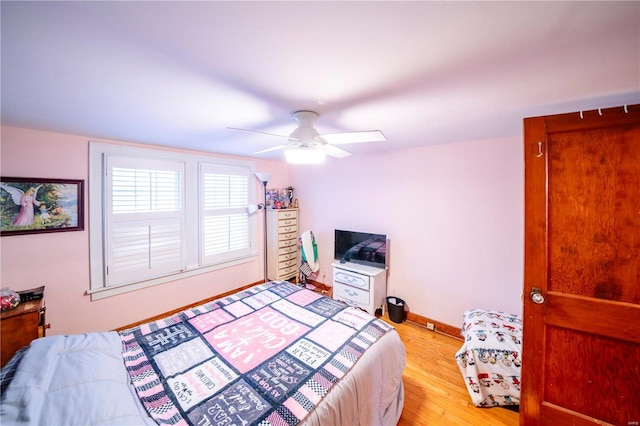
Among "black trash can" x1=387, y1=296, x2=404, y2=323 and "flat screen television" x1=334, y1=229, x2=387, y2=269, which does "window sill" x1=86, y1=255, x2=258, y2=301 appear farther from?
"black trash can" x1=387, y1=296, x2=404, y2=323

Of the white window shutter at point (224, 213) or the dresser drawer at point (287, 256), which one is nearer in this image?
the white window shutter at point (224, 213)

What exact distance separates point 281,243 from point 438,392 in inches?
111

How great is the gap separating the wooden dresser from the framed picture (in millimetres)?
2297

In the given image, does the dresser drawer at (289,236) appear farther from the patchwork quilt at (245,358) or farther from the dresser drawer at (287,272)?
the patchwork quilt at (245,358)

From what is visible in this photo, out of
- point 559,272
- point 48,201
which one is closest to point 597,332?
point 559,272

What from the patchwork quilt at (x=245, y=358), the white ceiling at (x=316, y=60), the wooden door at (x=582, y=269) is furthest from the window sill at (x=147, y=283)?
the wooden door at (x=582, y=269)

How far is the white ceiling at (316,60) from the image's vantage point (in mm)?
776

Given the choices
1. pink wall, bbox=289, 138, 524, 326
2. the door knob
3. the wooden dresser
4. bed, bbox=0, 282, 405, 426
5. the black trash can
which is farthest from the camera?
the wooden dresser

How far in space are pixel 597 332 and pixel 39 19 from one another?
291cm

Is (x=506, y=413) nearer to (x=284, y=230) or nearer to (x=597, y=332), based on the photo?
(x=597, y=332)

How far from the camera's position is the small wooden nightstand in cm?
171

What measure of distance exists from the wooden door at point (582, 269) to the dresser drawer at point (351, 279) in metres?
1.73

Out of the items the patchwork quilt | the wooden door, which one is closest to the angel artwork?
the patchwork quilt

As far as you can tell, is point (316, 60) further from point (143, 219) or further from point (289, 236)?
point (289, 236)
